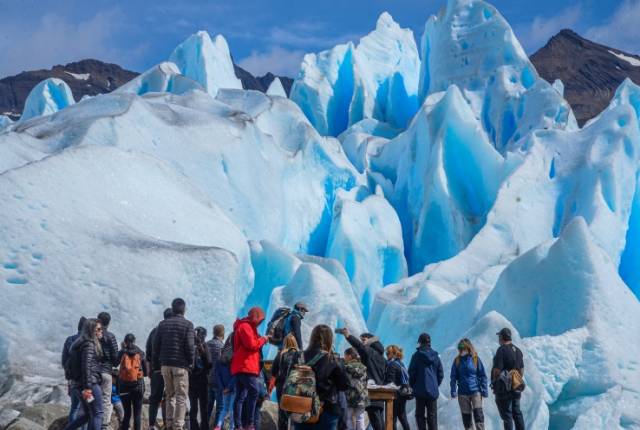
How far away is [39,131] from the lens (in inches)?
597

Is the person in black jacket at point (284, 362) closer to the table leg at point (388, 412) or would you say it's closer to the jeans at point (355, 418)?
the jeans at point (355, 418)

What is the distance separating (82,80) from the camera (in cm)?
5666

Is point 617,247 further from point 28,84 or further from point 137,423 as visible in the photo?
point 28,84

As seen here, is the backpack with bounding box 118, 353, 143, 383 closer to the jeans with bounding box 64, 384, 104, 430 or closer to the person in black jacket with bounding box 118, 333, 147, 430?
the person in black jacket with bounding box 118, 333, 147, 430

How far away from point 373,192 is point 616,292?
12.5m

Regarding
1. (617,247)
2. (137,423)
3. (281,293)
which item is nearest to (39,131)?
(281,293)

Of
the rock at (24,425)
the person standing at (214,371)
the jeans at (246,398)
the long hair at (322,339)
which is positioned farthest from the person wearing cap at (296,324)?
the rock at (24,425)

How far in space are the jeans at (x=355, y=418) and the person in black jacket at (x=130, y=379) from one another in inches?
77.5

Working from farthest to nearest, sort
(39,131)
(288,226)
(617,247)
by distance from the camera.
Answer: (288,226), (617,247), (39,131)

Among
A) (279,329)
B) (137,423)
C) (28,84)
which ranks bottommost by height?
(137,423)

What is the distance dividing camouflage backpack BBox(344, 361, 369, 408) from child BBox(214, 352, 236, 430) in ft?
4.27

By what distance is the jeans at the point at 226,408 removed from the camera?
6918 millimetres

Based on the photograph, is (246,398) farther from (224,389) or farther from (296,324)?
(296,324)

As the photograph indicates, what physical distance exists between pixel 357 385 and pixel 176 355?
1.51m
